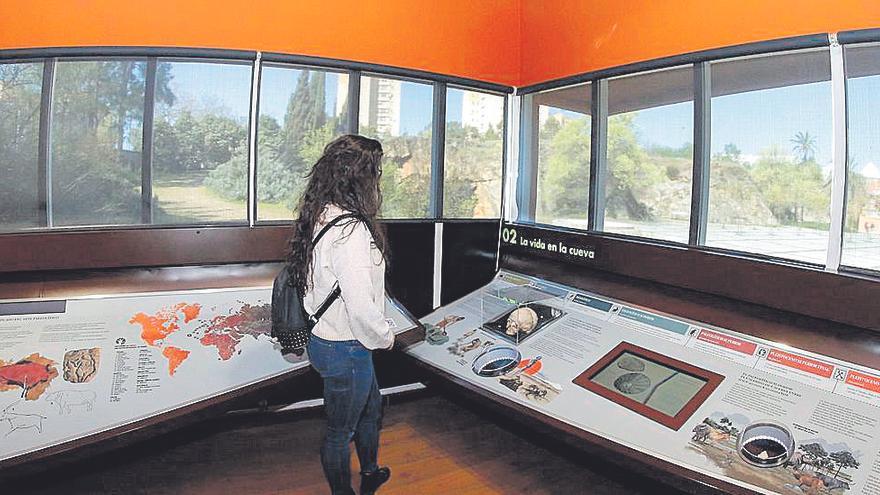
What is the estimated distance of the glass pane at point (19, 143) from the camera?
2.84 meters

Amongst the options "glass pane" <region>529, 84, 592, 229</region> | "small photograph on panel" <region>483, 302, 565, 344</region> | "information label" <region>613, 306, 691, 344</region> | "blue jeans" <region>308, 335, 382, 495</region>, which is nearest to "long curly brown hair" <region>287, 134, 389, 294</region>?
"blue jeans" <region>308, 335, 382, 495</region>

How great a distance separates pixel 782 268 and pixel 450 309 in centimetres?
179

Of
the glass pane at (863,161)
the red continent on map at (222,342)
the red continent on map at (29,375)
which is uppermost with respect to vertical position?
the glass pane at (863,161)

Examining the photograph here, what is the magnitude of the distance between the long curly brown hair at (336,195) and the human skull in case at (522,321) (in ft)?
3.24

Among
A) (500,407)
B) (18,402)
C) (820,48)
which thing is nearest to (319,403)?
(500,407)

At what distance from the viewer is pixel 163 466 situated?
10.1 feet

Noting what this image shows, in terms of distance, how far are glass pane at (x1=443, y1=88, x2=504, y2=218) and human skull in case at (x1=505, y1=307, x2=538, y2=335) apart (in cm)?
97

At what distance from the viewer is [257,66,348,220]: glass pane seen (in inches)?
131

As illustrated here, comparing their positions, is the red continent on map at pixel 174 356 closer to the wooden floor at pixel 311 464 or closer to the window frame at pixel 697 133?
the wooden floor at pixel 311 464

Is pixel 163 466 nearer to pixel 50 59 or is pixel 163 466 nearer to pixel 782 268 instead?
pixel 50 59

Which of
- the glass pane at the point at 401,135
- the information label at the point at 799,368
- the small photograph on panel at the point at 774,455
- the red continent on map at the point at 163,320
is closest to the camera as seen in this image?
the small photograph on panel at the point at 774,455

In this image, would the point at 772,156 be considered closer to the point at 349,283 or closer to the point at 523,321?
the point at 523,321

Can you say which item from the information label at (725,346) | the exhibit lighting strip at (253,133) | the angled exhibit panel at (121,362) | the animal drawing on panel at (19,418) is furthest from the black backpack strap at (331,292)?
the information label at (725,346)

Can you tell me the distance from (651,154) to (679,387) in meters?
1.23
